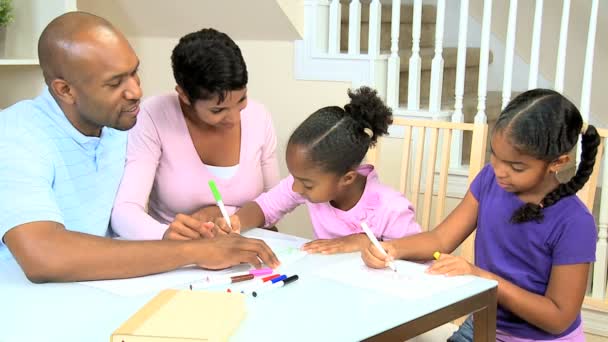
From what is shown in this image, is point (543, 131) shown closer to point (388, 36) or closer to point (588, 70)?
point (588, 70)

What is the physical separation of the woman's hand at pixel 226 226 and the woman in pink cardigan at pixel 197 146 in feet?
0.42

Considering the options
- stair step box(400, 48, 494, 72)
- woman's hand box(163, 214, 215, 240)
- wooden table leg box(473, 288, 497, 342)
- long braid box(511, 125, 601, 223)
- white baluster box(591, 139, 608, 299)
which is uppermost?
stair step box(400, 48, 494, 72)

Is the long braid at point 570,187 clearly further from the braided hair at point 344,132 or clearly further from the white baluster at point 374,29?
the white baluster at point 374,29

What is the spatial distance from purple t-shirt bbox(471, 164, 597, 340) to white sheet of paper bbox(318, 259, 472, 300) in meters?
0.24

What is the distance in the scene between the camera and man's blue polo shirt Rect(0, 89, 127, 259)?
131 cm

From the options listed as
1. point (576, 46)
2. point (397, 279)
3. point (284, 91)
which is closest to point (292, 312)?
point (397, 279)

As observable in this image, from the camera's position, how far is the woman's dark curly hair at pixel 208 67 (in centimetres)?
176

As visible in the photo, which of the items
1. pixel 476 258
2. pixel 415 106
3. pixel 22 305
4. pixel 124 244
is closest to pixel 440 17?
pixel 415 106

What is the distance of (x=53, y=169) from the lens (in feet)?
4.69

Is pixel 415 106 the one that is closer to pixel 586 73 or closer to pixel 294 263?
pixel 586 73

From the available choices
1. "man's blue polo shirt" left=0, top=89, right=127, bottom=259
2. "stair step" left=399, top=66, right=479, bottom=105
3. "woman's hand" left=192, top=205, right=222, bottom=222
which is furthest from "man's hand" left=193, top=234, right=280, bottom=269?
"stair step" left=399, top=66, right=479, bottom=105

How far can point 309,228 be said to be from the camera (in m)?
2.95

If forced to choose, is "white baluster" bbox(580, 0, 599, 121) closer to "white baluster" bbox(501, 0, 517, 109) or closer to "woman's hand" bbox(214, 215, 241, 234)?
"white baluster" bbox(501, 0, 517, 109)

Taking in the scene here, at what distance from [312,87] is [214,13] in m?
0.52
